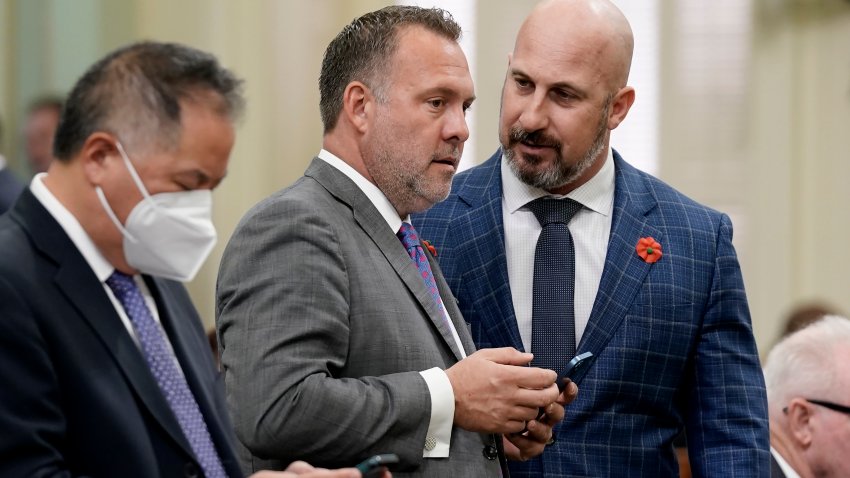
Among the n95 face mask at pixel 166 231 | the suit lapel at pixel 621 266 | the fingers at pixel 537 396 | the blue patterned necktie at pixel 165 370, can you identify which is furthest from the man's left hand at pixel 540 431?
the n95 face mask at pixel 166 231

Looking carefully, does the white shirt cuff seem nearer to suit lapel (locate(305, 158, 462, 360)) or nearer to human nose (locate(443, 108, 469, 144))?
suit lapel (locate(305, 158, 462, 360))

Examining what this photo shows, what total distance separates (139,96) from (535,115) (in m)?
1.03

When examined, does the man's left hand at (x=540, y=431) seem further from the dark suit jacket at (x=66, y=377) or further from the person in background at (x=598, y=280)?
the dark suit jacket at (x=66, y=377)

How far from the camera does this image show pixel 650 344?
281cm

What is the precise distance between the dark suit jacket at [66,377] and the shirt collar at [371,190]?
1.72ft

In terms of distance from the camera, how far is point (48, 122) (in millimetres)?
4727

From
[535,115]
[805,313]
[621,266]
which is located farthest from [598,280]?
[805,313]

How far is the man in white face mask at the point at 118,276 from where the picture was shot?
75.8 inches

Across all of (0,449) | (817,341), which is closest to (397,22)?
(0,449)

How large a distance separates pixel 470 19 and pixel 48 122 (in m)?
1.72

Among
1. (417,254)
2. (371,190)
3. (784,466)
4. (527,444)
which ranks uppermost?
(371,190)

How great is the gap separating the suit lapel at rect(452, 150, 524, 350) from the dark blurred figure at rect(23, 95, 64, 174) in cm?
226

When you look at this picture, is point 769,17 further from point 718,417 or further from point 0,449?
point 0,449

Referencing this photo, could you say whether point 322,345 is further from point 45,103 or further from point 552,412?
point 45,103
